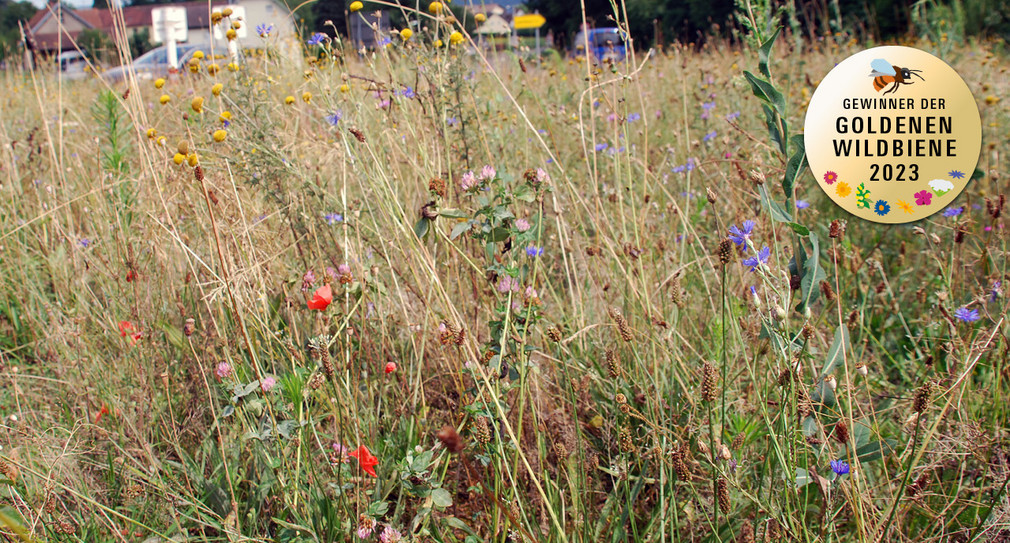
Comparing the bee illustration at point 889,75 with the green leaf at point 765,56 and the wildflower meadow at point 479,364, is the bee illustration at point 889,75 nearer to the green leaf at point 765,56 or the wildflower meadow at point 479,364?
the wildflower meadow at point 479,364

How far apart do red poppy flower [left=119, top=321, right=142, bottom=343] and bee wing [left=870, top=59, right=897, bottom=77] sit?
1642 millimetres

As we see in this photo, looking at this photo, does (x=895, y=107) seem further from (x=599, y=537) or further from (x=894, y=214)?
(x=599, y=537)

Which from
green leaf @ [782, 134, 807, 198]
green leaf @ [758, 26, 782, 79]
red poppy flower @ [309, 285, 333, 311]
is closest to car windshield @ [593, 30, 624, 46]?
green leaf @ [758, 26, 782, 79]

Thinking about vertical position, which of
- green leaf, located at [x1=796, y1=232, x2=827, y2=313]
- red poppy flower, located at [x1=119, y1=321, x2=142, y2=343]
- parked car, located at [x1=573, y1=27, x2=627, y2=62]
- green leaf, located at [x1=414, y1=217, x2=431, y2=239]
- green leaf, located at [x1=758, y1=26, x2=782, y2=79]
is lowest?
red poppy flower, located at [x1=119, y1=321, x2=142, y2=343]

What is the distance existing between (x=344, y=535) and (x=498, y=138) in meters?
1.48

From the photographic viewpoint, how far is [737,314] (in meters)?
1.25

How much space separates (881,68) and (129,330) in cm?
177

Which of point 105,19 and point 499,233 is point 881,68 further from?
point 105,19

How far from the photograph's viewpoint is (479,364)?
3.37 feet

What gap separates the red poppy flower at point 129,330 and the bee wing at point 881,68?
164 cm

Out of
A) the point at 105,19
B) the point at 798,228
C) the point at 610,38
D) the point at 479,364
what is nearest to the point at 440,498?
the point at 479,364

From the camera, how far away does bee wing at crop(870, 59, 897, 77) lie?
1.29 m

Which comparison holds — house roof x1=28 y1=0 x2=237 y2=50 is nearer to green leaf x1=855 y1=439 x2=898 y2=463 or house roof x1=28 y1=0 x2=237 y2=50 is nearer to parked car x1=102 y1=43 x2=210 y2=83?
parked car x1=102 y1=43 x2=210 y2=83

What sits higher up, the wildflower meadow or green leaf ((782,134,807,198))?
green leaf ((782,134,807,198))
